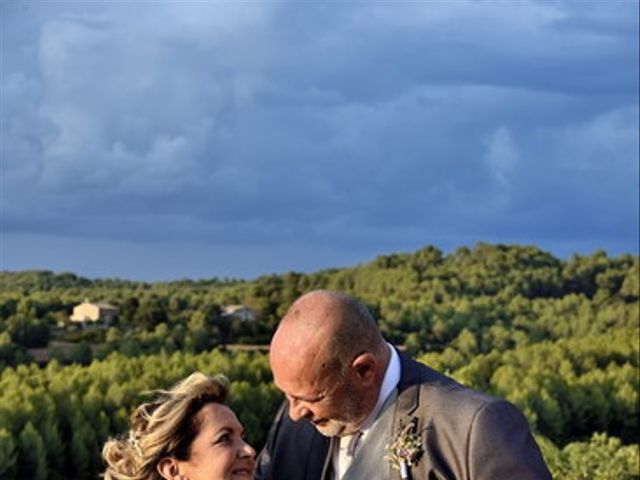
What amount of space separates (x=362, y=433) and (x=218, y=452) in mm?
470

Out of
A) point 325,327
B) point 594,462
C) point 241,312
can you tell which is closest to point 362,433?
point 325,327

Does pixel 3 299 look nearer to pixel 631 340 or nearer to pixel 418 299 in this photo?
pixel 631 340

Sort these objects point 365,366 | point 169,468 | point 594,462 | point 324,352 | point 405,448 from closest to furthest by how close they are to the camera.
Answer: point 324,352 → point 365,366 → point 405,448 → point 169,468 → point 594,462

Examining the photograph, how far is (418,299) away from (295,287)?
26.2 feet

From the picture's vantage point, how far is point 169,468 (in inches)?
154

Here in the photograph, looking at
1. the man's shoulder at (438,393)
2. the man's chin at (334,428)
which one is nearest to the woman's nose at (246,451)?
the man's chin at (334,428)

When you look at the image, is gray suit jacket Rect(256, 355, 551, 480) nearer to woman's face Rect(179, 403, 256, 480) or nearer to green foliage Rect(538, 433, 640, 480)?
woman's face Rect(179, 403, 256, 480)

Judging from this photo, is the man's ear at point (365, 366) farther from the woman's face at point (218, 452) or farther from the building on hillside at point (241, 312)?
the building on hillside at point (241, 312)

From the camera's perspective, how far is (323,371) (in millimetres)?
3279

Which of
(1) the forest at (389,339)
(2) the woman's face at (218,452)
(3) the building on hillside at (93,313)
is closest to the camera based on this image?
(2) the woman's face at (218,452)

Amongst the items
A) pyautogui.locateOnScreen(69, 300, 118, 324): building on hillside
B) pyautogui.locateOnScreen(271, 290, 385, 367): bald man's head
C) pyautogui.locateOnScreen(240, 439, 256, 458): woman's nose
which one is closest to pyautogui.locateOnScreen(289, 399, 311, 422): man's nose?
pyautogui.locateOnScreen(271, 290, 385, 367): bald man's head

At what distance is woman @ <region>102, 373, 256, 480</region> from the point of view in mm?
3789

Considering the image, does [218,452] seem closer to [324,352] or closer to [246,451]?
[246,451]

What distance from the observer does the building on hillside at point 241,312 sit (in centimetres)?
5229
